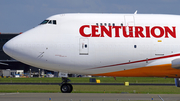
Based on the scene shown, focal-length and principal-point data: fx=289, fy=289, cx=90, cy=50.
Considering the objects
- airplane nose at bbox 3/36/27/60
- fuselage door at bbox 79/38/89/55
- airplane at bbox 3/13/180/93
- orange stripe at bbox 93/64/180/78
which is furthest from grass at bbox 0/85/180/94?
airplane nose at bbox 3/36/27/60

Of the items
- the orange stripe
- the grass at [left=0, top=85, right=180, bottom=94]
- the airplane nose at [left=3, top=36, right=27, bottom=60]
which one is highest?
the airplane nose at [left=3, top=36, right=27, bottom=60]

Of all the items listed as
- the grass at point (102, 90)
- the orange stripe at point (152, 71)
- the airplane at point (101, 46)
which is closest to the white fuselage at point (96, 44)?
the airplane at point (101, 46)

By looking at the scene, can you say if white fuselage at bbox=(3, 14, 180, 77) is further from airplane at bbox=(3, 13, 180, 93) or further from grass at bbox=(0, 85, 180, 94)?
grass at bbox=(0, 85, 180, 94)

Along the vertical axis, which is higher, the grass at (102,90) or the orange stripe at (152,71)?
the orange stripe at (152,71)

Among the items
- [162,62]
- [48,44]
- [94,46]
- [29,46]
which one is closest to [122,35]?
[94,46]

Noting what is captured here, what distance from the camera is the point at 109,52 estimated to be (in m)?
24.0

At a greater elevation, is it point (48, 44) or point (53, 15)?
point (53, 15)

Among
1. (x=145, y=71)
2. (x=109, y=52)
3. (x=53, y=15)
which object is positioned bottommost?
(x=145, y=71)

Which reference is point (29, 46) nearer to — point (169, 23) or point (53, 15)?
point (53, 15)

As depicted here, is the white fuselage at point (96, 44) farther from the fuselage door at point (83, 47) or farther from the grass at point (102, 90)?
the grass at point (102, 90)

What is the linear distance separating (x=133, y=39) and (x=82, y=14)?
16.3 ft

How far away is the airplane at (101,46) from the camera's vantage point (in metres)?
23.8

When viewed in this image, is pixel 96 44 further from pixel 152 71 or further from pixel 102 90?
pixel 102 90

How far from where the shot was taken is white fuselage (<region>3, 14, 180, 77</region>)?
2377 centimetres
